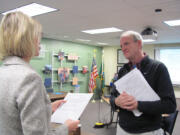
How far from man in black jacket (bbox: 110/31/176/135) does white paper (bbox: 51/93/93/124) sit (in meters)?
0.32

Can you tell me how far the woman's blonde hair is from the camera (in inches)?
25.4

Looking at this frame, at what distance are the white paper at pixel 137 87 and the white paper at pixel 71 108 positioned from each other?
1.08 ft

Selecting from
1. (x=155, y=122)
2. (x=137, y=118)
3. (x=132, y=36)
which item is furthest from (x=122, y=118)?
(x=132, y=36)

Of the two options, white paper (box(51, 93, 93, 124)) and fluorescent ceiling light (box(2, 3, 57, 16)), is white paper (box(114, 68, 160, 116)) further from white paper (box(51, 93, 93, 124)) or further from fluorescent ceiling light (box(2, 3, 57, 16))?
fluorescent ceiling light (box(2, 3, 57, 16))

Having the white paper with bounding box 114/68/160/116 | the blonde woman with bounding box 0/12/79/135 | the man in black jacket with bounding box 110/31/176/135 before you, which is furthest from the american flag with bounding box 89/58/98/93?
the blonde woman with bounding box 0/12/79/135

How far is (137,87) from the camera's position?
121cm

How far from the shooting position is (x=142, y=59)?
1.32 m

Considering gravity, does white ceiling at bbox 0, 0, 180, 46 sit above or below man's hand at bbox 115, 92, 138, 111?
above

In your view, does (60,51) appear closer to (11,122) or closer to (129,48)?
(129,48)

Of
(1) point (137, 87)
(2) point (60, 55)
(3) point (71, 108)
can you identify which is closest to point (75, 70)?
(2) point (60, 55)

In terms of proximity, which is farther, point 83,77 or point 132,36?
point 83,77

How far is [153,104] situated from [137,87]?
0.15 metres

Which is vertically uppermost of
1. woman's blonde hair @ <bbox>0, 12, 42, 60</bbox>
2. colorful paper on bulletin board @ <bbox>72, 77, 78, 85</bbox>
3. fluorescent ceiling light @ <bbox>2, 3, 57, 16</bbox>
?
fluorescent ceiling light @ <bbox>2, 3, 57, 16</bbox>

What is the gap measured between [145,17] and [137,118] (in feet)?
8.23
